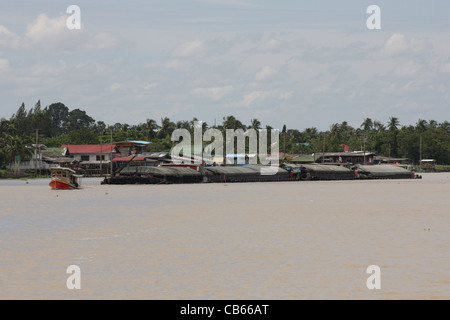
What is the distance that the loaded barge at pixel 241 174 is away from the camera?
87000 mm

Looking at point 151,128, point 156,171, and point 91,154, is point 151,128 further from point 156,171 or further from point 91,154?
point 156,171

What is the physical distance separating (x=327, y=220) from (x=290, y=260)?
1256 cm

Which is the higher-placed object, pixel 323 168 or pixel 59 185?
pixel 323 168

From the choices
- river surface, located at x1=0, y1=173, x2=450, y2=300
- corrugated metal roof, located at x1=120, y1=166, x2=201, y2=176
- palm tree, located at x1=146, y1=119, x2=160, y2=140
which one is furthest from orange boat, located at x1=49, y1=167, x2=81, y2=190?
palm tree, located at x1=146, y1=119, x2=160, y2=140

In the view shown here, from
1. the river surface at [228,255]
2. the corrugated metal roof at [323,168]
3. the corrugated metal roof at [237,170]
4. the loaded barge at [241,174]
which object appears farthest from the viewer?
the corrugated metal roof at [323,168]

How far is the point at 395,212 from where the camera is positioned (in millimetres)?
34625

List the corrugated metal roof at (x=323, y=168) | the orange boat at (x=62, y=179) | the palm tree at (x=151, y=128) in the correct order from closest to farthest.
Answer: the orange boat at (x=62, y=179), the corrugated metal roof at (x=323, y=168), the palm tree at (x=151, y=128)

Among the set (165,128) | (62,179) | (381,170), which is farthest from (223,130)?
(62,179)

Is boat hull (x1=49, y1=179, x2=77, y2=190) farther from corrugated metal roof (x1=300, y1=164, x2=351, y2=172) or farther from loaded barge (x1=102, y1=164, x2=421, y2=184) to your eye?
corrugated metal roof (x1=300, y1=164, x2=351, y2=172)

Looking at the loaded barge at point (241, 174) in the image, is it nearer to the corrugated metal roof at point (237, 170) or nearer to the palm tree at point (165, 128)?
the corrugated metal roof at point (237, 170)

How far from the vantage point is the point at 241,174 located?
331ft

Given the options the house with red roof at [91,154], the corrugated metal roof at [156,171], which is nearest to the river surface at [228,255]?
the corrugated metal roof at [156,171]

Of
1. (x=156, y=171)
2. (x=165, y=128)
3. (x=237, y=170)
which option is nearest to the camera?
(x=156, y=171)
